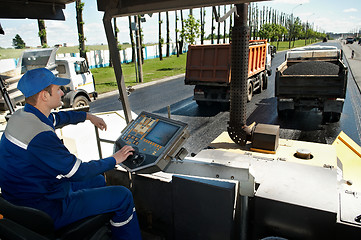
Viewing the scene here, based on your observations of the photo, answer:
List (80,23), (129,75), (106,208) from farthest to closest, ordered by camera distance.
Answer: (129,75) < (80,23) < (106,208)

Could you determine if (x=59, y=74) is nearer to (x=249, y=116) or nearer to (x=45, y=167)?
(x=249, y=116)

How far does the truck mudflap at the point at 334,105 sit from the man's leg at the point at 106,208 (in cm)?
832

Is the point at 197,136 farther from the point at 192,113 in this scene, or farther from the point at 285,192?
the point at 285,192

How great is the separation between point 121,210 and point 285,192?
1.42 metres

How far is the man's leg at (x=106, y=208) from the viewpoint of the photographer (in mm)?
2281

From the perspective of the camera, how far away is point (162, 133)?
2.58m

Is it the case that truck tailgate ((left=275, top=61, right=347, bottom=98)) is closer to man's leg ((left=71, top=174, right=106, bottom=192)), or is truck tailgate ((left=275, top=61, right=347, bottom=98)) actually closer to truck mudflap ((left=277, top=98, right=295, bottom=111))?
truck mudflap ((left=277, top=98, right=295, bottom=111))

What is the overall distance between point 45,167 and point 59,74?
11689mm

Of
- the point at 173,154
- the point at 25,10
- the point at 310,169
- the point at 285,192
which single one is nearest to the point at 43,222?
the point at 173,154

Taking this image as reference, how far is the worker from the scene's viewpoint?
202 cm

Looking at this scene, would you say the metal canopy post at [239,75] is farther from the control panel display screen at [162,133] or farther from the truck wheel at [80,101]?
the truck wheel at [80,101]

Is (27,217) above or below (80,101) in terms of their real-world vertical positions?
above

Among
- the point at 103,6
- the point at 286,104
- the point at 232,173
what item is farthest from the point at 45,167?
the point at 286,104

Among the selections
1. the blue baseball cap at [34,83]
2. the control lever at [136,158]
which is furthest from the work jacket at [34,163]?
the control lever at [136,158]
